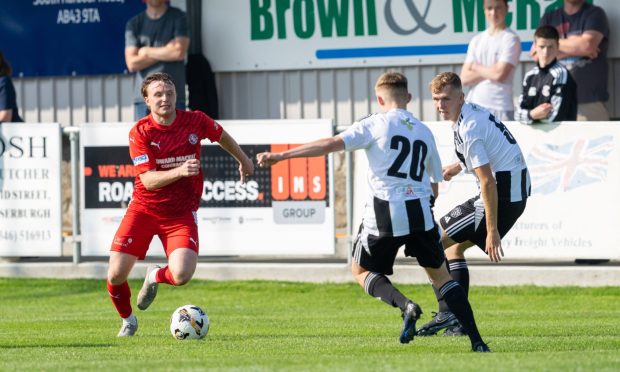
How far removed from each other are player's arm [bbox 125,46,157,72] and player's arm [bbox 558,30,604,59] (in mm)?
4759

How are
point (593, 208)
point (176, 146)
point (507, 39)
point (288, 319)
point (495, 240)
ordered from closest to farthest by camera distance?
point (495, 240) < point (176, 146) < point (288, 319) < point (593, 208) < point (507, 39)

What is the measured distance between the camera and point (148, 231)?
11227 millimetres

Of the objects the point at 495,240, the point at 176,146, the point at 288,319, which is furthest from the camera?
the point at 288,319

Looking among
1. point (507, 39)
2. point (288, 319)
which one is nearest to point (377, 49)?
point (507, 39)

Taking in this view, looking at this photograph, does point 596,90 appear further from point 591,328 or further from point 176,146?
point 176,146

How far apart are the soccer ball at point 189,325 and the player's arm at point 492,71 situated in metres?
5.71

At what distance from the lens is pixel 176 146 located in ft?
36.1

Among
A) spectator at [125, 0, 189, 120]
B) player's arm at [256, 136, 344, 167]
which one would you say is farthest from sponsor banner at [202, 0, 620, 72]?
player's arm at [256, 136, 344, 167]

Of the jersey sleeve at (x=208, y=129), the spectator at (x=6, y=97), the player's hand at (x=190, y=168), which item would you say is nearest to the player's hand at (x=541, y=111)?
the jersey sleeve at (x=208, y=129)

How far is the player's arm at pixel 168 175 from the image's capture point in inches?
400

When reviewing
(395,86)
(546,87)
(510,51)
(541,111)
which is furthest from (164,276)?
(510,51)

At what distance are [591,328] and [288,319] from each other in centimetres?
292

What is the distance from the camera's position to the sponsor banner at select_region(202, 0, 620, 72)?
1722 centimetres

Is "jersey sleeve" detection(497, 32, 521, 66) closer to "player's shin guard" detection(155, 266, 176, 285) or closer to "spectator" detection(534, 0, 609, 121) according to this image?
"spectator" detection(534, 0, 609, 121)
